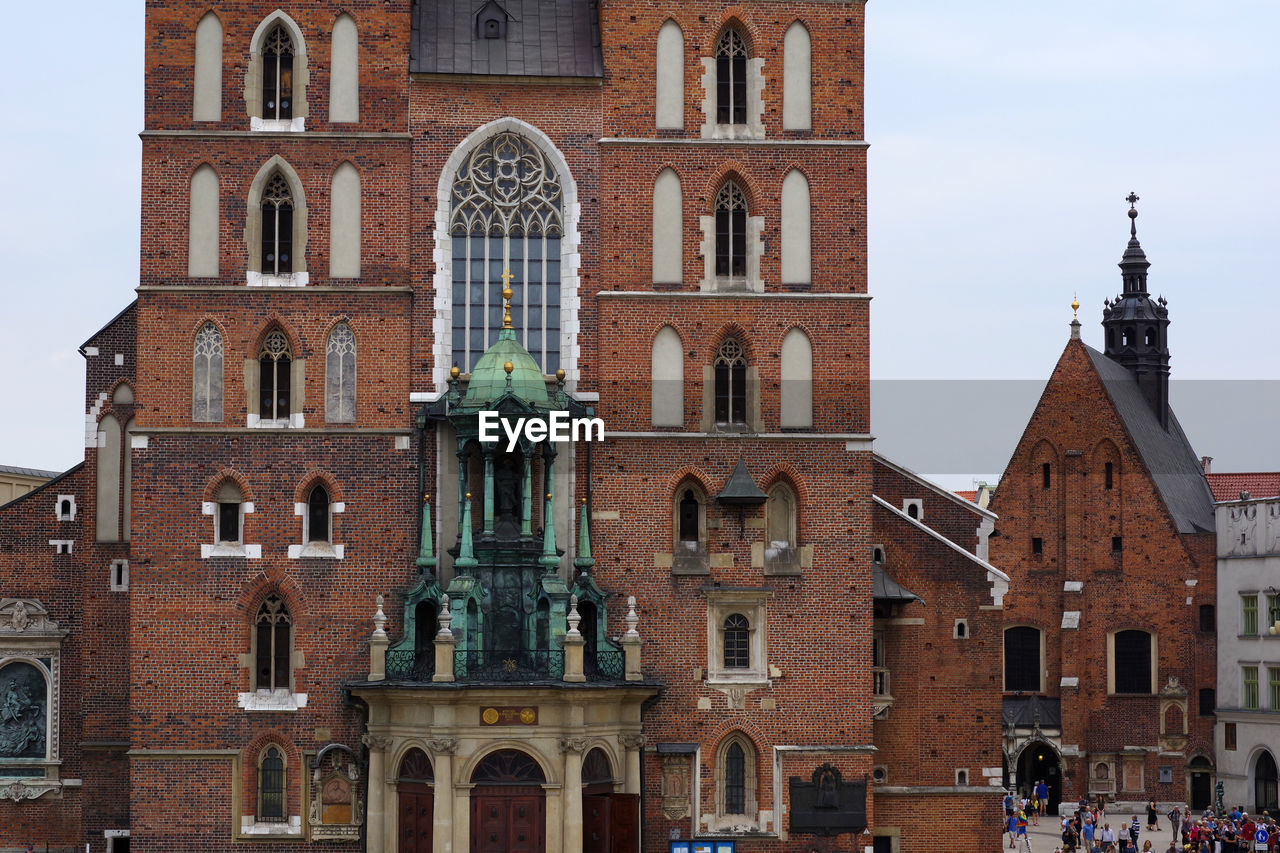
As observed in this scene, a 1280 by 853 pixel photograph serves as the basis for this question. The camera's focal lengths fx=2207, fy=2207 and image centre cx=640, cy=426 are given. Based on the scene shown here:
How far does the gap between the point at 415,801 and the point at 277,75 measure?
15.7 meters

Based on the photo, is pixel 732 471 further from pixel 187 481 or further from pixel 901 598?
pixel 187 481

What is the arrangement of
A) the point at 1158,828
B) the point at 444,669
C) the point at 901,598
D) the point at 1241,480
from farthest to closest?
the point at 1241,480
the point at 1158,828
the point at 901,598
the point at 444,669

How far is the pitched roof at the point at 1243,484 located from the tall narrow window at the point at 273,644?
148ft

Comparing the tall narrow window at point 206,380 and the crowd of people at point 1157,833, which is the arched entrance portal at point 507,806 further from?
the crowd of people at point 1157,833

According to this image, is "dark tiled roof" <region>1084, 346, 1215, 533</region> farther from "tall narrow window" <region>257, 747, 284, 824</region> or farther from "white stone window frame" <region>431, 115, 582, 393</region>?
"tall narrow window" <region>257, 747, 284, 824</region>

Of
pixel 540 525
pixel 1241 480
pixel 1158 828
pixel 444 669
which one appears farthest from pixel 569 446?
pixel 1241 480

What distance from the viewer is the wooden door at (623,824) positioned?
147 ft

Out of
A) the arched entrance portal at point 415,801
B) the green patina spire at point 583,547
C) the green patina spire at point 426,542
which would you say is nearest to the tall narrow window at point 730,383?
the green patina spire at point 583,547

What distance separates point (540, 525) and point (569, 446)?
1811 mm

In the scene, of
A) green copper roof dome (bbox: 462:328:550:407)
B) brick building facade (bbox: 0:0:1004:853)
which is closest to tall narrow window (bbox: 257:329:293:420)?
brick building facade (bbox: 0:0:1004:853)

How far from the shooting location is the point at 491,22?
159 ft

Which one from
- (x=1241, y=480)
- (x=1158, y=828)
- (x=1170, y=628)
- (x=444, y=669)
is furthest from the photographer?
(x=1241, y=480)

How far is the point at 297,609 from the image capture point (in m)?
46.1

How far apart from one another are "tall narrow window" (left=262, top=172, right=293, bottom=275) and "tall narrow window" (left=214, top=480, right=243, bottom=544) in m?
4.74
